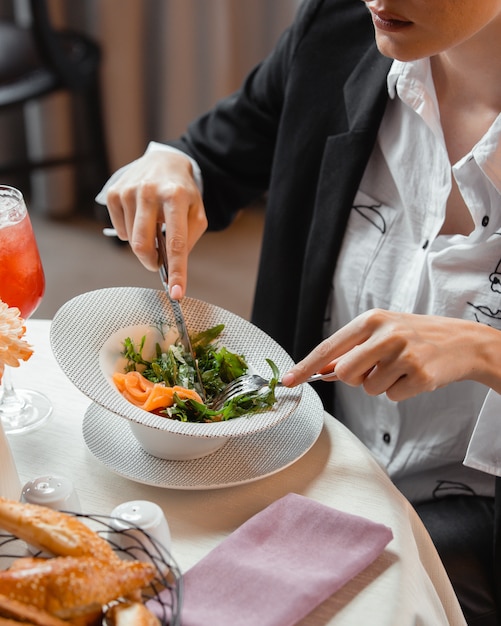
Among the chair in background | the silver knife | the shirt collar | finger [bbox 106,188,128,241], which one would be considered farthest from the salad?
the chair in background

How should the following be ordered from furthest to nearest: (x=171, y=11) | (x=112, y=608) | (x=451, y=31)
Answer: (x=171, y=11) < (x=451, y=31) < (x=112, y=608)

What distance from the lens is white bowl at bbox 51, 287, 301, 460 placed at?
103cm

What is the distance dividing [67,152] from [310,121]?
2145 mm

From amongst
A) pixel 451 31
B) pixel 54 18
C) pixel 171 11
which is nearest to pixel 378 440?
pixel 451 31

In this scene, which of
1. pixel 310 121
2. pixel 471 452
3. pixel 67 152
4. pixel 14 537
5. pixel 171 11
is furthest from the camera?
pixel 67 152

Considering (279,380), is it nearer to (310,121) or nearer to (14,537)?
(14,537)

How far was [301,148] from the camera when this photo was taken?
1563mm

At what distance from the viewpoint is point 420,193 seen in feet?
4.68

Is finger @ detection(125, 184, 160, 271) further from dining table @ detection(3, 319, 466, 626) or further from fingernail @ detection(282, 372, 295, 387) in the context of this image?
fingernail @ detection(282, 372, 295, 387)

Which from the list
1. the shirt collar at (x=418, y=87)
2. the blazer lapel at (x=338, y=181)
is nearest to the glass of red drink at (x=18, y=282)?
the blazer lapel at (x=338, y=181)

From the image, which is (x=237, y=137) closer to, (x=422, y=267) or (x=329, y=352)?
(x=422, y=267)

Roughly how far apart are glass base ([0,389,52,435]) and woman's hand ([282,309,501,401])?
1.13 ft

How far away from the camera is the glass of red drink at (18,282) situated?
1.11 metres

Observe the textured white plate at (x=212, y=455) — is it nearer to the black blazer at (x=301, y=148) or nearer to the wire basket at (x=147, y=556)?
the wire basket at (x=147, y=556)
